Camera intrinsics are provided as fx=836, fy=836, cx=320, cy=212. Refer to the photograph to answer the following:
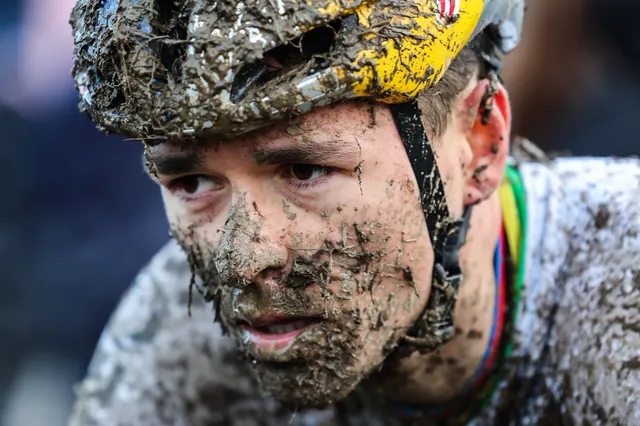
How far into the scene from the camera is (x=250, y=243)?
2.04 metres

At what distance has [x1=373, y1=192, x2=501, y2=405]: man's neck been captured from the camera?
2566mm

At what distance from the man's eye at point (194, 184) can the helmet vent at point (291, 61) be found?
0.35 m

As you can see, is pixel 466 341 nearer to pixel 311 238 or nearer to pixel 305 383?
pixel 305 383

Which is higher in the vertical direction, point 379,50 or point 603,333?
point 379,50

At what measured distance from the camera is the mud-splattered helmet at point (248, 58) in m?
1.91

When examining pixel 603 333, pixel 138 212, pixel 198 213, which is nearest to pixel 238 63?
pixel 198 213

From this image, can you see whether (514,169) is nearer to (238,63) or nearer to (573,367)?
(573,367)

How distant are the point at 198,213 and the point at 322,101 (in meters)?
0.54

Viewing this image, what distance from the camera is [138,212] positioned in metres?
5.05

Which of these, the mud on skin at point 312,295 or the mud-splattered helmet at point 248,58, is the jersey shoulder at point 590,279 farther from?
the mud-splattered helmet at point 248,58

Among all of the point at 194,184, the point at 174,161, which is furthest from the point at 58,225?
the point at 174,161

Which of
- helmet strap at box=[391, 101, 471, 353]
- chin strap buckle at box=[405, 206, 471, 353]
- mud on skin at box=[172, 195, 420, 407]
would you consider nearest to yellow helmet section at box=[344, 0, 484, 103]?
helmet strap at box=[391, 101, 471, 353]

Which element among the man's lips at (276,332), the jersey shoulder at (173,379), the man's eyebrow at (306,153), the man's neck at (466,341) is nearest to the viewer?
the man's eyebrow at (306,153)

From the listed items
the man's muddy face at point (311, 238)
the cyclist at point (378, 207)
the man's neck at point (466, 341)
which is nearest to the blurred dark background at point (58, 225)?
the cyclist at point (378, 207)
